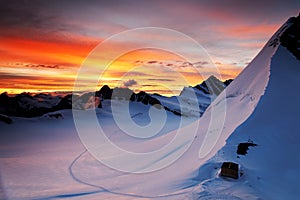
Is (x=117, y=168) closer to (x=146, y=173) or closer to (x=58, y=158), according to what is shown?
(x=146, y=173)

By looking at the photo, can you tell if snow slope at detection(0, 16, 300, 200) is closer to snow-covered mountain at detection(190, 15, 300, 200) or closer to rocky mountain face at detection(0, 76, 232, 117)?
snow-covered mountain at detection(190, 15, 300, 200)

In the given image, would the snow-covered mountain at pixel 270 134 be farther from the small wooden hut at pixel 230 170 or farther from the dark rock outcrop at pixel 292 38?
the small wooden hut at pixel 230 170

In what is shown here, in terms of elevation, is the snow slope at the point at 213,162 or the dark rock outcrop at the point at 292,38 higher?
the dark rock outcrop at the point at 292,38

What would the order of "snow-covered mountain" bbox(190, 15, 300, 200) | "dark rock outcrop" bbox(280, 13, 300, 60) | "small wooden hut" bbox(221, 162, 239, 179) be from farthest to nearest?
"dark rock outcrop" bbox(280, 13, 300, 60), "small wooden hut" bbox(221, 162, 239, 179), "snow-covered mountain" bbox(190, 15, 300, 200)

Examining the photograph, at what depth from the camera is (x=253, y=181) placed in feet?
34.7

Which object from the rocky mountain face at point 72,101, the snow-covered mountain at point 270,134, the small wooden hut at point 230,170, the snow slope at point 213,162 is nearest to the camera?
the snow-covered mountain at point 270,134

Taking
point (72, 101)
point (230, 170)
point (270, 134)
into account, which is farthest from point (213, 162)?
point (72, 101)

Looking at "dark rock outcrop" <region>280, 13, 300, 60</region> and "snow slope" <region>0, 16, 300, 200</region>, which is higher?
"dark rock outcrop" <region>280, 13, 300, 60</region>

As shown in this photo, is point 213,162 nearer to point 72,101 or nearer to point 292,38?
point 292,38

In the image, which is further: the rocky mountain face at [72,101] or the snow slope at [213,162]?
the rocky mountain face at [72,101]

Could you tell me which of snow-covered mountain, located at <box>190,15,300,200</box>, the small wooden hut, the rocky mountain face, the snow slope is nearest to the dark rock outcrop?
snow-covered mountain, located at <box>190,15,300,200</box>

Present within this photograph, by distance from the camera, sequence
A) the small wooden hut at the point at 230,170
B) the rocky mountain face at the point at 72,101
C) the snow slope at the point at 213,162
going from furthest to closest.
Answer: the rocky mountain face at the point at 72,101 < the snow slope at the point at 213,162 < the small wooden hut at the point at 230,170

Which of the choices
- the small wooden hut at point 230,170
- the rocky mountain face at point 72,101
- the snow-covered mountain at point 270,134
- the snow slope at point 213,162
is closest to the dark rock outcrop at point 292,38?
the snow-covered mountain at point 270,134

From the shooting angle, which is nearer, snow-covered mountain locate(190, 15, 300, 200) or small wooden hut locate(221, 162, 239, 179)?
snow-covered mountain locate(190, 15, 300, 200)
